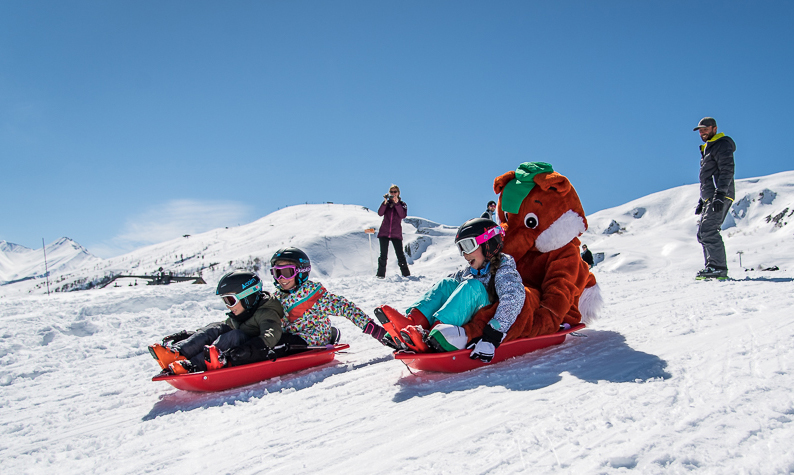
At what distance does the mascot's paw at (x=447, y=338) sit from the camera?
2715 millimetres

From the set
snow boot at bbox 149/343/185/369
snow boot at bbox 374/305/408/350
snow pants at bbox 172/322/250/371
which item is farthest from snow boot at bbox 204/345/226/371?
snow boot at bbox 374/305/408/350

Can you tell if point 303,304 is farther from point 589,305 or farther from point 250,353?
point 589,305

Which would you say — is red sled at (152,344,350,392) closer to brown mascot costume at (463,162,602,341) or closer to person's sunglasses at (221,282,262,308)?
person's sunglasses at (221,282,262,308)

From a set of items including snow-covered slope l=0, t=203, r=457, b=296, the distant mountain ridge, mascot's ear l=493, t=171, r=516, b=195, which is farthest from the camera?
snow-covered slope l=0, t=203, r=457, b=296

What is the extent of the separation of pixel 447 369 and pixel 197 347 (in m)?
2.00

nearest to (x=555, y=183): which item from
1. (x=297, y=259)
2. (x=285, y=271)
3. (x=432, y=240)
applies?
(x=297, y=259)

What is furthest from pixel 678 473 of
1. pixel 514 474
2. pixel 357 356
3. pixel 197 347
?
pixel 197 347

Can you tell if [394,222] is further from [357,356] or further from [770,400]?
[770,400]

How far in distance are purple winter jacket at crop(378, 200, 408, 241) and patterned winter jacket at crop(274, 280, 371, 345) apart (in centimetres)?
555

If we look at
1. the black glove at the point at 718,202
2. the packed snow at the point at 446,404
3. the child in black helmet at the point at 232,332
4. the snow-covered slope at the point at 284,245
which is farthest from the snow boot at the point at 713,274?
the snow-covered slope at the point at 284,245

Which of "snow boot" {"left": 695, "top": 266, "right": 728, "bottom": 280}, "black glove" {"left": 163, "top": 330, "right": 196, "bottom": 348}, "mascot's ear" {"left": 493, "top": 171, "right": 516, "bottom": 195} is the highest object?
"mascot's ear" {"left": 493, "top": 171, "right": 516, "bottom": 195}

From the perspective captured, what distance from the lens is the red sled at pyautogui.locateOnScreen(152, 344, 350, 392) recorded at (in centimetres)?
302

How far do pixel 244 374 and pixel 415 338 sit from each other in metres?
1.37

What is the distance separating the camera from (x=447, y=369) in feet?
9.19
